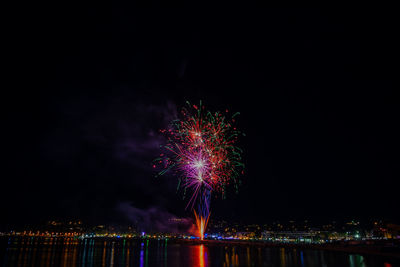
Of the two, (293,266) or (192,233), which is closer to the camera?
(293,266)

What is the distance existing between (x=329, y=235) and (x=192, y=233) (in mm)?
63302

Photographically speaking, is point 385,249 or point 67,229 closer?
point 385,249

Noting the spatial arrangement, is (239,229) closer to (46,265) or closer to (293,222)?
(293,222)

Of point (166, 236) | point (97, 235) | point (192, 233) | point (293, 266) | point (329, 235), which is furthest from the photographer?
point (97, 235)

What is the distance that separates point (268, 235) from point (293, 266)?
92565mm

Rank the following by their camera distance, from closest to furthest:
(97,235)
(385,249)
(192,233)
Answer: (385,249), (192,233), (97,235)

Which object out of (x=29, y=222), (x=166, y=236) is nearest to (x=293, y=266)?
(x=166, y=236)

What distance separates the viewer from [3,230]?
14538 cm

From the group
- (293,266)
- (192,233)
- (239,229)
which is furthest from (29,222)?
(293,266)

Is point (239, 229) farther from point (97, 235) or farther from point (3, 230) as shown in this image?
point (3, 230)

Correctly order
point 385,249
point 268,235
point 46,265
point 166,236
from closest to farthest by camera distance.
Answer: point 46,265, point 385,249, point 268,235, point 166,236

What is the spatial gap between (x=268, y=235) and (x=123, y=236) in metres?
92.3

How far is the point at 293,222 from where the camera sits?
132 meters

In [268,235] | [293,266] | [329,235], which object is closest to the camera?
[293,266]
